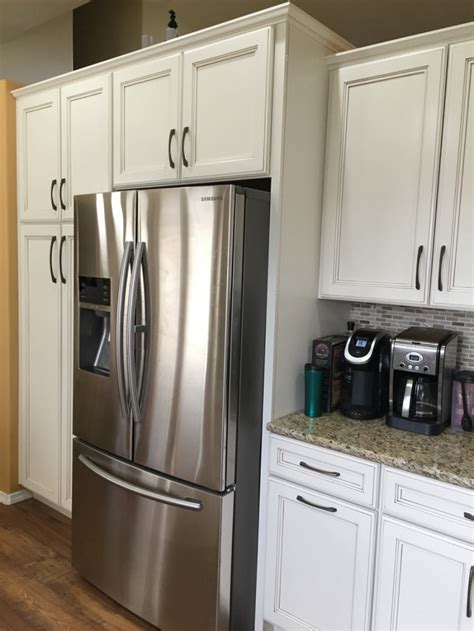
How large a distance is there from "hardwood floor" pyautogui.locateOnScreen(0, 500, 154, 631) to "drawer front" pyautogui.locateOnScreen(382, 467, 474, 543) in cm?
122

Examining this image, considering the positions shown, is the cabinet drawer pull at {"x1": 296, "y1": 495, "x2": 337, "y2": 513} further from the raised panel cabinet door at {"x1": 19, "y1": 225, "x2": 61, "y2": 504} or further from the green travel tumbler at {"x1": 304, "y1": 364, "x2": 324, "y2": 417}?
the raised panel cabinet door at {"x1": 19, "y1": 225, "x2": 61, "y2": 504}

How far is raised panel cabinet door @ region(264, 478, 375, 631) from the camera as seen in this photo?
1.82 metres

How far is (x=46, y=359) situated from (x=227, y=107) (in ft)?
5.54

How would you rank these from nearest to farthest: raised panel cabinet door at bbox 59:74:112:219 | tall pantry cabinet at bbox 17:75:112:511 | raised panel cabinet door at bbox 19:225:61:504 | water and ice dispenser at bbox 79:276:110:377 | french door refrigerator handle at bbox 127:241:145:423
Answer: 1. french door refrigerator handle at bbox 127:241:145:423
2. water and ice dispenser at bbox 79:276:110:377
3. raised panel cabinet door at bbox 59:74:112:219
4. tall pantry cabinet at bbox 17:75:112:511
5. raised panel cabinet door at bbox 19:225:61:504

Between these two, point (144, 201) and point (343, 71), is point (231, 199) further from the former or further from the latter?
point (343, 71)

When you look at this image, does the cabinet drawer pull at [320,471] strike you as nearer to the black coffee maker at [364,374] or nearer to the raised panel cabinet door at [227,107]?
the black coffee maker at [364,374]

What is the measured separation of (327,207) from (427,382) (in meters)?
0.78

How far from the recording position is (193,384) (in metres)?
1.94

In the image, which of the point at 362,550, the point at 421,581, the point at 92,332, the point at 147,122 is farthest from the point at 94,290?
the point at 421,581

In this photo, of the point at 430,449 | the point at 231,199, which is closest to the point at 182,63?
the point at 231,199

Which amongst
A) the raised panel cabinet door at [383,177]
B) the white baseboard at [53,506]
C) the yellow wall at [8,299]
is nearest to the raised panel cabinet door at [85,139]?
the yellow wall at [8,299]

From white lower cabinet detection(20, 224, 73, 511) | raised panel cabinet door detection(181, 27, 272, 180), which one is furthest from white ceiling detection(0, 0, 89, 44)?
raised panel cabinet door detection(181, 27, 272, 180)

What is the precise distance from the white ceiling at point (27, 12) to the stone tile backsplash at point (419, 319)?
249cm

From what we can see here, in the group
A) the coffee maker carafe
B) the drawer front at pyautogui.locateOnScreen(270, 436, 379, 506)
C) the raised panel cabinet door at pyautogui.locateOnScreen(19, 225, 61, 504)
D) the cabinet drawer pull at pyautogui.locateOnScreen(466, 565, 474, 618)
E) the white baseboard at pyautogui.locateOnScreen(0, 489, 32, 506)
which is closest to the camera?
the cabinet drawer pull at pyautogui.locateOnScreen(466, 565, 474, 618)
